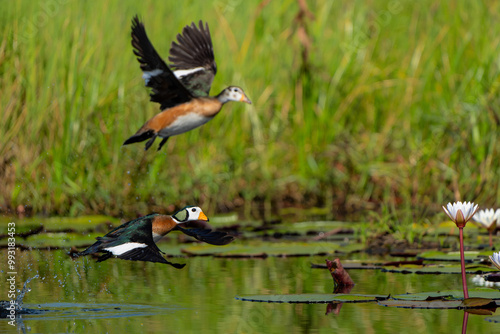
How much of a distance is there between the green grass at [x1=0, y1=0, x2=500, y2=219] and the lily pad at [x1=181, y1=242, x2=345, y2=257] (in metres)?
1.35

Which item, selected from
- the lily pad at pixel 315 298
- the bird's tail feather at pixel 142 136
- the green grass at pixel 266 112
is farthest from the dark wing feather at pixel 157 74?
the green grass at pixel 266 112

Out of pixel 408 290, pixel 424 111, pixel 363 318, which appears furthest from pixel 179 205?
pixel 363 318

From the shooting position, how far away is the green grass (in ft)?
30.9

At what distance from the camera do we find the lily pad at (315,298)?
16.3 ft

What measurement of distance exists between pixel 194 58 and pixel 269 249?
1755mm

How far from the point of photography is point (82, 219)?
28.0 feet

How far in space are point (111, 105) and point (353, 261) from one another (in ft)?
13.5

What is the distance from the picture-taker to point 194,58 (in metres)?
6.25

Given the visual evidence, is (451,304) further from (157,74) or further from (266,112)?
(266,112)

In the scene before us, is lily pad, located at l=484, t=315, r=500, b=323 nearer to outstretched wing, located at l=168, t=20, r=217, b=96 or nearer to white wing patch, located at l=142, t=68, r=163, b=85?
white wing patch, located at l=142, t=68, r=163, b=85

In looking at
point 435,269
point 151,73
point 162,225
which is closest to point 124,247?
point 162,225

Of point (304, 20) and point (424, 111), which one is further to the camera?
point (304, 20)

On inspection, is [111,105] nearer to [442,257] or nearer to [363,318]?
[442,257]

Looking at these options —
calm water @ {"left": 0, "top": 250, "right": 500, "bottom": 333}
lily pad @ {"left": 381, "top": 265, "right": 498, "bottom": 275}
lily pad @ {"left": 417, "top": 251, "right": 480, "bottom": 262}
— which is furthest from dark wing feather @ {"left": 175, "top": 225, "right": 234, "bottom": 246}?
lily pad @ {"left": 417, "top": 251, "right": 480, "bottom": 262}
